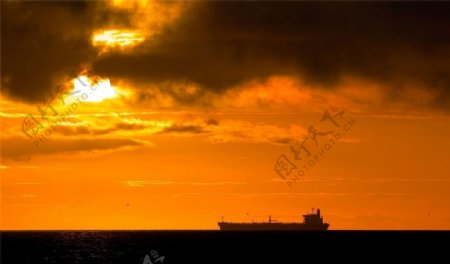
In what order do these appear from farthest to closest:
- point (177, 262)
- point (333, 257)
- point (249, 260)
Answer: point (333, 257) < point (249, 260) < point (177, 262)

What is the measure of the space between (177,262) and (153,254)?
17.8 m

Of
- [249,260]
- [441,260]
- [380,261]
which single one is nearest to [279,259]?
[249,260]

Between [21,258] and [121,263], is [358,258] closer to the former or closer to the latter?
[121,263]

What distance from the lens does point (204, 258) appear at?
6024 inches

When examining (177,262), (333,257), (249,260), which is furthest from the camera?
(333,257)

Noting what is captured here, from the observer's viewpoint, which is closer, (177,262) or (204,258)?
(177,262)

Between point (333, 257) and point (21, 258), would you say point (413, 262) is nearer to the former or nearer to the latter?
point (333, 257)

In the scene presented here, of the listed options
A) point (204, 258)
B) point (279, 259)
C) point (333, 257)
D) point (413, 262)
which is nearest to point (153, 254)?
point (204, 258)

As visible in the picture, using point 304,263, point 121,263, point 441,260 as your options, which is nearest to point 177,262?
point 121,263

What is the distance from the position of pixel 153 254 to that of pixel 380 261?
1565 inches

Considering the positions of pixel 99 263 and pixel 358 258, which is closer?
pixel 99 263

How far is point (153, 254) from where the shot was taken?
153500 mm

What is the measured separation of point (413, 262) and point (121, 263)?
47.3 metres

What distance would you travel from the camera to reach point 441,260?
14475 cm
